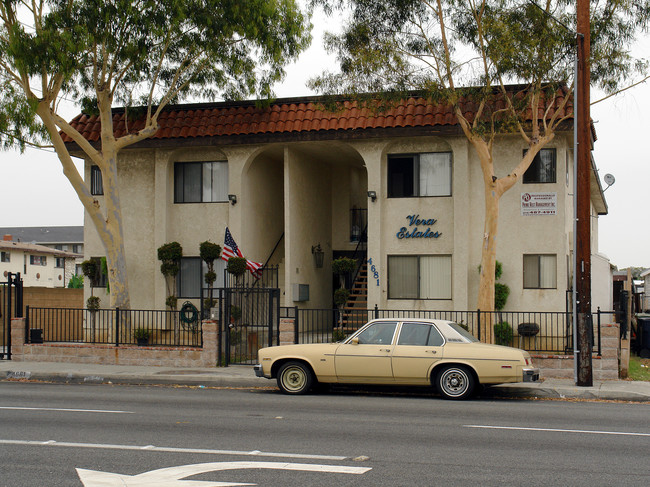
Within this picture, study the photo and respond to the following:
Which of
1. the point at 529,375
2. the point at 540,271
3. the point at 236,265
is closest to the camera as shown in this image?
the point at 529,375

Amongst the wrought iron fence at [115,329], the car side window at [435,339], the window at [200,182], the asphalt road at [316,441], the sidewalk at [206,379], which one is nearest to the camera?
the asphalt road at [316,441]

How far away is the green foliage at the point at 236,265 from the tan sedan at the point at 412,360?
8726mm

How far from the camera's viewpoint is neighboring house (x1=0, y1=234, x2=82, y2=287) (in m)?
64.4

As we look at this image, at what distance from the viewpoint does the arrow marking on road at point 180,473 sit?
297 inches

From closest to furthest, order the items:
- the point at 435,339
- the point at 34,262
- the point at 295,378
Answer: the point at 435,339 → the point at 295,378 → the point at 34,262

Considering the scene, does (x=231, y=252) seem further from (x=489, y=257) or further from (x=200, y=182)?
(x=489, y=257)

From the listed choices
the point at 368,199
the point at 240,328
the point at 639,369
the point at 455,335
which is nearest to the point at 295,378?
the point at 455,335

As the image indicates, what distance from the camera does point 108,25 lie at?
21078 millimetres

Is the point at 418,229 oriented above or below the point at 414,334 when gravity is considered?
above

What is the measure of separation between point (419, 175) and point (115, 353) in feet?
33.6

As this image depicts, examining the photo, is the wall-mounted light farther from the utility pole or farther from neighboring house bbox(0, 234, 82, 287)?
neighboring house bbox(0, 234, 82, 287)

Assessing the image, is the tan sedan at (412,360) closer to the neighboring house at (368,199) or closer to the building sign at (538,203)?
the neighboring house at (368,199)

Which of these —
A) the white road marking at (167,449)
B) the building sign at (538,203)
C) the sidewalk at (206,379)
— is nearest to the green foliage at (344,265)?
the building sign at (538,203)

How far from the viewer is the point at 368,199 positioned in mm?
24359
